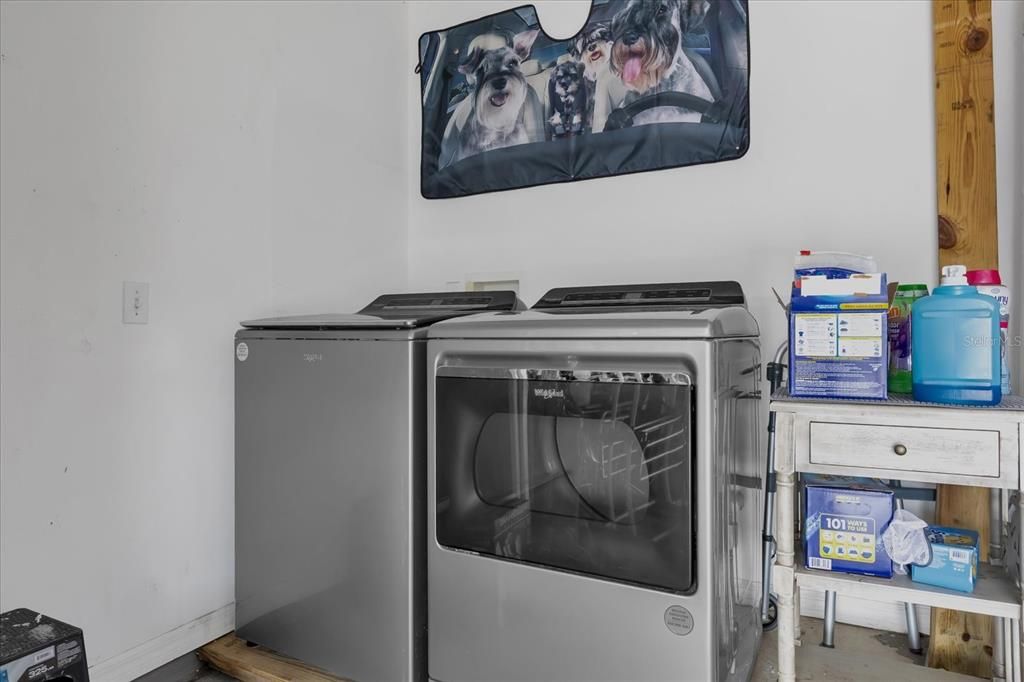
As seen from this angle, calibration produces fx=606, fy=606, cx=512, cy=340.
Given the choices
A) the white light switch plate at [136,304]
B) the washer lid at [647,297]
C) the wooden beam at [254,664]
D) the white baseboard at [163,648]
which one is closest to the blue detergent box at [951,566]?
the washer lid at [647,297]

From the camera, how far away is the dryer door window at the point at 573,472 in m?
1.25

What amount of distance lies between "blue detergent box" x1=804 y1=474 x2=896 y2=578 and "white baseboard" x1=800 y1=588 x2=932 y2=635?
1.76 feet

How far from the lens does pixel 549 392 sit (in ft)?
4.57

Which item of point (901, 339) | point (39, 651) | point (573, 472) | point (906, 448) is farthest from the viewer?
point (901, 339)

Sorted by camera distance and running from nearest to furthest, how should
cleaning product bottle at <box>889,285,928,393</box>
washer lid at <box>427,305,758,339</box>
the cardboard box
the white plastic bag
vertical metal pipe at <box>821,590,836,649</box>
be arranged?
the cardboard box, washer lid at <box>427,305,758,339</box>, the white plastic bag, cleaning product bottle at <box>889,285,928,393</box>, vertical metal pipe at <box>821,590,836,649</box>

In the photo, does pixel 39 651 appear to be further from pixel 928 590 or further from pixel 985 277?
pixel 985 277

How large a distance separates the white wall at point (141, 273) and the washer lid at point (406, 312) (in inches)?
10.6

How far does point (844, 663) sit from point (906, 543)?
1.57 feet

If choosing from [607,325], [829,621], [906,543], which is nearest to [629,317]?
[607,325]

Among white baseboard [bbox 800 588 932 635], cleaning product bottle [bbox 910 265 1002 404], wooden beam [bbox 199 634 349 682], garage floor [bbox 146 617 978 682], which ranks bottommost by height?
wooden beam [bbox 199 634 349 682]

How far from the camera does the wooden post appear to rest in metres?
1.62

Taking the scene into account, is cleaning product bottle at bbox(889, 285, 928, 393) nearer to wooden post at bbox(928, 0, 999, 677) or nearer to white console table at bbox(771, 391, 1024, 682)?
white console table at bbox(771, 391, 1024, 682)

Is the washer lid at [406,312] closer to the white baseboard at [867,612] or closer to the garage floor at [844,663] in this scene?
the garage floor at [844,663]

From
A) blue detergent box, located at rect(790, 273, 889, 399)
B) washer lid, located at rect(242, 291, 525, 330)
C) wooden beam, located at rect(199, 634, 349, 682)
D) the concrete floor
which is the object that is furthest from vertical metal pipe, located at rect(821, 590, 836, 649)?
wooden beam, located at rect(199, 634, 349, 682)
